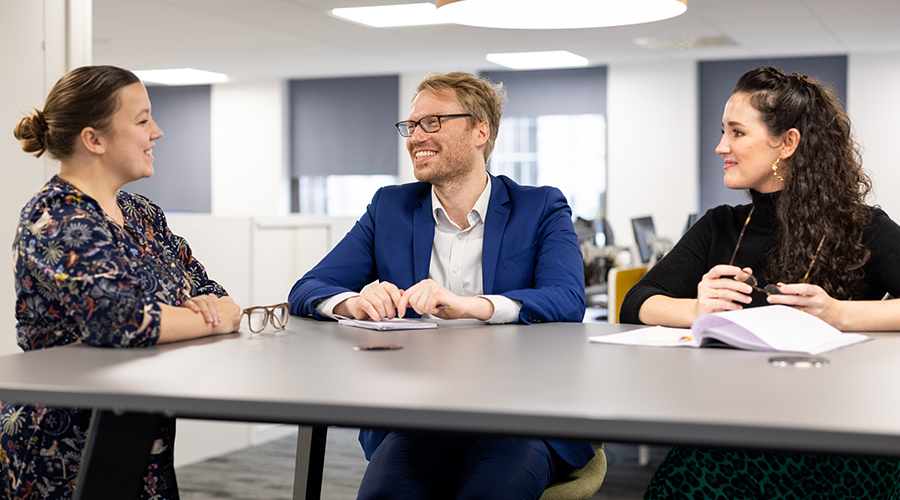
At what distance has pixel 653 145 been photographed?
9.53m

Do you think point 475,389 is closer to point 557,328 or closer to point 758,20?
point 557,328

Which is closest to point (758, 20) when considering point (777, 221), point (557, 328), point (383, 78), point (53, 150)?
point (383, 78)

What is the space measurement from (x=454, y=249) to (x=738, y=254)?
2.26 feet

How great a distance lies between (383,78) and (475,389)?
31.7ft

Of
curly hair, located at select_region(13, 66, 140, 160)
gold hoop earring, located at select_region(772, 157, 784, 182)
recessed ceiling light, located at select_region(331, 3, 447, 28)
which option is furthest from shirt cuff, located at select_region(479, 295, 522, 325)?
recessed ceiling light, located at select_region(331, 3, 447, 28)

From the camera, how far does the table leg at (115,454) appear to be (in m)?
1.22

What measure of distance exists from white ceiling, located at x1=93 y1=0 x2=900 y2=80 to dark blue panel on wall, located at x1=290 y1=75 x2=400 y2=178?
57 cm

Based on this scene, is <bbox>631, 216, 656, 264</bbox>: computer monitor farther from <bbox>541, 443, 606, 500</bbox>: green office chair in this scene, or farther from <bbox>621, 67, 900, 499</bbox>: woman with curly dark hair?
<bbox>541, 443, 606, 500</bbox>: green office chair

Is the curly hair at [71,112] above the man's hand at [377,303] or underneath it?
above

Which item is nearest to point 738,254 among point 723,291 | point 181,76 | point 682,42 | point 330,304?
point 723,291

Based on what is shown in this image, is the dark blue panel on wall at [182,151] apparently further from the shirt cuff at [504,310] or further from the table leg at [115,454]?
the table leg at [115,454]

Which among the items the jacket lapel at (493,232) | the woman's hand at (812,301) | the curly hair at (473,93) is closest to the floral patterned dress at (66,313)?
the jacket lapel at (493,232)

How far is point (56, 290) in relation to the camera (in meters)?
1.43

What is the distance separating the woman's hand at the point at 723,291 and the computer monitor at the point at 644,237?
3.62m
